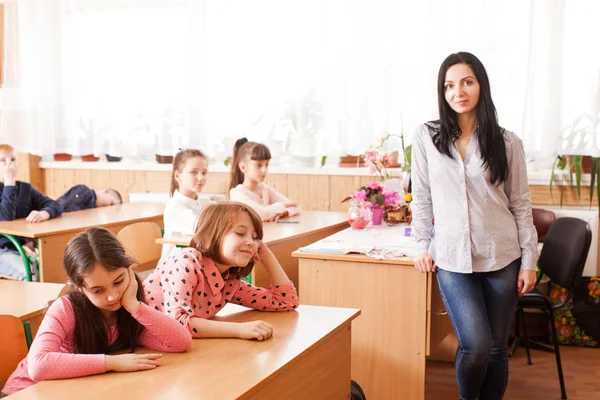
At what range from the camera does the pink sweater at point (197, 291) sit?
183cm

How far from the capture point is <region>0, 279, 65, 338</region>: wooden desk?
218 centimetres

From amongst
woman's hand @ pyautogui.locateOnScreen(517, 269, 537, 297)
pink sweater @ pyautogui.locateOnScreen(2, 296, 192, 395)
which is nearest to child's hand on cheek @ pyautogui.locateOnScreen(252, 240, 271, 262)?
pink sweater @ pyautogui.locateOnScreen(2, 296, 192, 395)

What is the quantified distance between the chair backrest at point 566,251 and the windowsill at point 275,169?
0.84m

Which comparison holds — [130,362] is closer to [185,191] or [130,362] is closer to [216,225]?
[216,225]

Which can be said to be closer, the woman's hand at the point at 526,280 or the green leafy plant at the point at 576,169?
the woman's hand at the point at 526,280

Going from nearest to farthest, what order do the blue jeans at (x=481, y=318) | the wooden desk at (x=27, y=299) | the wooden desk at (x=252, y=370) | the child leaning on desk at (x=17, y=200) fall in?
the wooden desk at (x=252, y=370), the wooden desk at (x=27, y=299), the blue jeans at (x=481, y=318), the child leaning on desk at (x=17, y=200)

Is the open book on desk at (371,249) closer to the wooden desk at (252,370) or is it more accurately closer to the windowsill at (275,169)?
the wooden desk at (252,370)

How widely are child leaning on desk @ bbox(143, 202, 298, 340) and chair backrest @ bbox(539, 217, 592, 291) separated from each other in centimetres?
162

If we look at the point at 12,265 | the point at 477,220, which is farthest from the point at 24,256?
the point at 477,220

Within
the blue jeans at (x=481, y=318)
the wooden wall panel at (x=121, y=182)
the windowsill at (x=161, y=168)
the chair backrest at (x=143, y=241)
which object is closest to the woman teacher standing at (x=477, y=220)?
the blue jeans at (x=481, y=318)

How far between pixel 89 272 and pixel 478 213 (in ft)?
4.21

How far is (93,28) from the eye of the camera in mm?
5492

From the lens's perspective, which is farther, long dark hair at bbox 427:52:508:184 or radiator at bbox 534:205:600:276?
radiator at bbox 534:205:600:276

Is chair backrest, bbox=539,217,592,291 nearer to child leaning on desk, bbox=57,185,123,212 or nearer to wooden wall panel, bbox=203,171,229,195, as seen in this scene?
wooden wall panel, bbox=203,171,229,195
